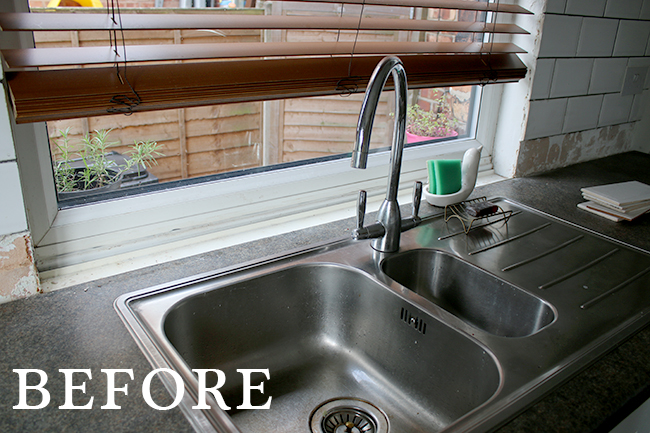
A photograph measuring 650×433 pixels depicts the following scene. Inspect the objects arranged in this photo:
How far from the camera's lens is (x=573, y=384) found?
79 centimetres

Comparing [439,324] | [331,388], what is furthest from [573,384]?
[331,388]

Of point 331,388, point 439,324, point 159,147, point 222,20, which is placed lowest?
point 331,388

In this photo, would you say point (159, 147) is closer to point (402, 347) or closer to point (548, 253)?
point (402, 347)

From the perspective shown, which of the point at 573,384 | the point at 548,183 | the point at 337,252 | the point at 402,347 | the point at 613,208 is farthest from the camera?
the point at 548,183

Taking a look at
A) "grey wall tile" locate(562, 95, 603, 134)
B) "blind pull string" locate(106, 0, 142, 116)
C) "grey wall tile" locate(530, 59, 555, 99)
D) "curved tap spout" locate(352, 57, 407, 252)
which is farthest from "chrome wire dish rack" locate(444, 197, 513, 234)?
"blind pull string" locate(106, 0, 142, 116)

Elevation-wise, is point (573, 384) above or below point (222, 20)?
below

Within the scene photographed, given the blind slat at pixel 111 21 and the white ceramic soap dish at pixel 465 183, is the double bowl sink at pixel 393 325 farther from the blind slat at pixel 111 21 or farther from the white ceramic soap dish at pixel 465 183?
the blind slat at pixel 111 21

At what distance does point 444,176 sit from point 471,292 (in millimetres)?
365

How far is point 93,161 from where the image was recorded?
3.67 ft

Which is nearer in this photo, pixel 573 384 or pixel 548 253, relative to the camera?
pixel 573 384

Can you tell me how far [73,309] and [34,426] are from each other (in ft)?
0.91

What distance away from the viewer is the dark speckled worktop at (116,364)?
68cm

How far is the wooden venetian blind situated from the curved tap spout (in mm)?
176

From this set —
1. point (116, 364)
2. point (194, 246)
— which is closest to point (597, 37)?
point (194, 246)
